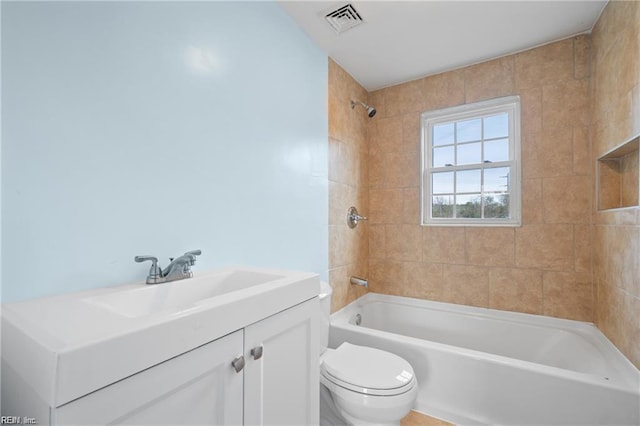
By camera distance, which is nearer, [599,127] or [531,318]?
[599,127]

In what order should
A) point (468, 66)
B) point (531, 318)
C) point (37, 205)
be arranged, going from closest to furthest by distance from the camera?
point (37, 205), point (531, 318), point (468, 66)

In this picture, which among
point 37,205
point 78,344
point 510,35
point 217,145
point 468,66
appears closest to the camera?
point 78,344

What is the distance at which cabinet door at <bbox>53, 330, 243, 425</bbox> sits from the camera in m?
0.50

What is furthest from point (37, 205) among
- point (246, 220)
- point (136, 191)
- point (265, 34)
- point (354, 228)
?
point (354, 228)

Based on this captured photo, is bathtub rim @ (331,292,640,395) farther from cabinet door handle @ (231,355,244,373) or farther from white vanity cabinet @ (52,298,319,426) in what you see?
cabinet door handle @ (231,355,244,373)

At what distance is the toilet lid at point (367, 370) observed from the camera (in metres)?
1.32

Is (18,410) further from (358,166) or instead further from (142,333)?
(358,166)

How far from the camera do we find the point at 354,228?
2.60m

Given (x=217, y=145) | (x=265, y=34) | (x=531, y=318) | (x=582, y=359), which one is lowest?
(x=582, y=359)

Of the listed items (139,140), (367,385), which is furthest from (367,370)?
(139,140)

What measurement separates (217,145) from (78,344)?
1017 millimetres

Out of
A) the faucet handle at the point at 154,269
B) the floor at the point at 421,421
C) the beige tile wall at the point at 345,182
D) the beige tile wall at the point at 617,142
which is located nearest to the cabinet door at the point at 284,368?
the faucet handle at the point at 154,269

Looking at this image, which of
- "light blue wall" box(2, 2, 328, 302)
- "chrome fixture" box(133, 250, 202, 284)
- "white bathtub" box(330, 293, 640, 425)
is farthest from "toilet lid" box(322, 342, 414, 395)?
"chrome fixture" box(133, 250, 202, 284)

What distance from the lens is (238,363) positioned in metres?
0.74
